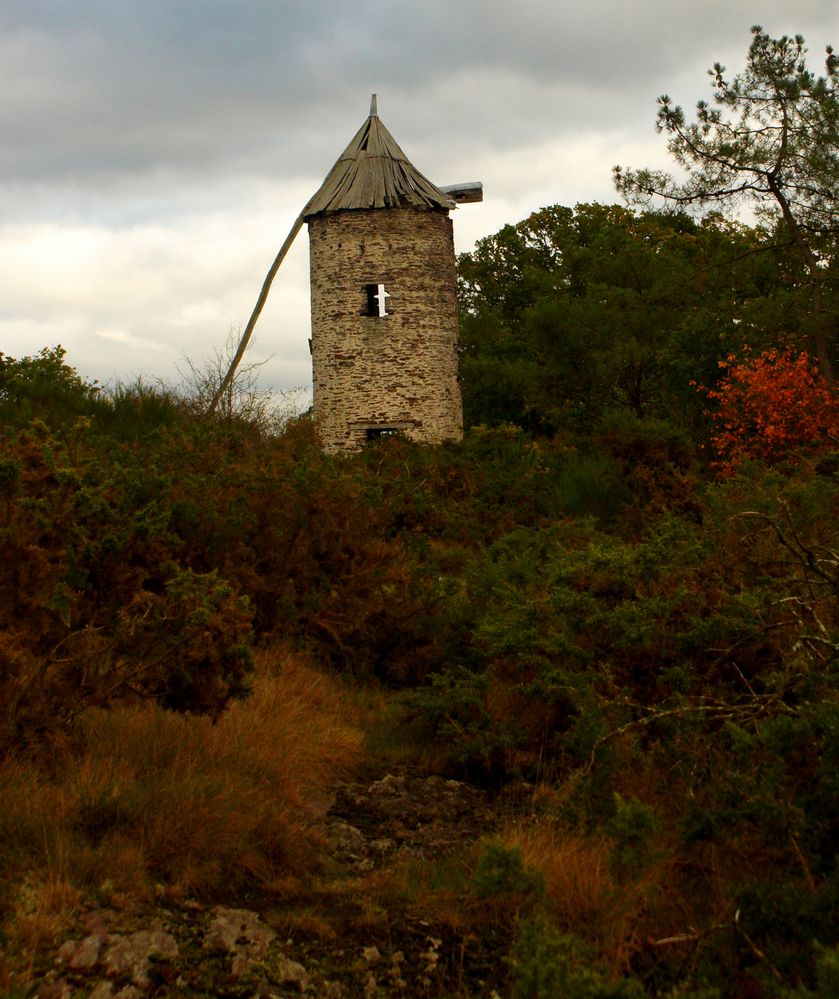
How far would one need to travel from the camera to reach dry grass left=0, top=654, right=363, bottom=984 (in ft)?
14.1

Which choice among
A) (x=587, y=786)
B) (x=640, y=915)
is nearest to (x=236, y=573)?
(x=587, y=786)

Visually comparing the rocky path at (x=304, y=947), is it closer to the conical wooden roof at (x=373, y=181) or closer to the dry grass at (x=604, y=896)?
the dry grass at (x=604, y=896)

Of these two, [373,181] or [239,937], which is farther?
[373,181]

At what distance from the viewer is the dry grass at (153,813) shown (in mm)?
Result: 4285

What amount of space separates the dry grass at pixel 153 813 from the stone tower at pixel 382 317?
1632 cm

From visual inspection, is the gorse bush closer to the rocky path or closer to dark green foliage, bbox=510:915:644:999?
dark green foliage, bbox=510:915:644:999

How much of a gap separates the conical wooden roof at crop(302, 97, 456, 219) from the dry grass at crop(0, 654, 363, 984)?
57.8 feet

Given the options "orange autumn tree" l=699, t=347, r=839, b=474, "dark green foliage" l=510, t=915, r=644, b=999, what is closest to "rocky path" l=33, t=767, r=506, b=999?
"dark green foliage" l=510, t=915, r=644, b=999

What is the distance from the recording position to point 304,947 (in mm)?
4320

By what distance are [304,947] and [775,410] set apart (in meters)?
13.1

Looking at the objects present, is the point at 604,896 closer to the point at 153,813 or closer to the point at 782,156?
the point at 153,813

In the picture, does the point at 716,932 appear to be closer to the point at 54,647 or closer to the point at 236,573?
the point at 54,647

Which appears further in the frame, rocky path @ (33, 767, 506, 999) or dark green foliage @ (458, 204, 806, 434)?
dark green foliage @ (458, 204, 806, 434)

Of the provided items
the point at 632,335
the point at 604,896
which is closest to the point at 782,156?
the point at 632,335
